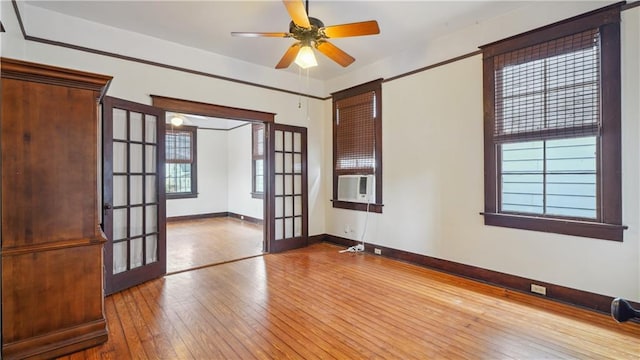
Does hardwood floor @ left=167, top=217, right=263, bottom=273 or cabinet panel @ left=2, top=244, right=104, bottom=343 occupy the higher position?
cabinet panel @ left=2, top=244, right=104, bottom=343

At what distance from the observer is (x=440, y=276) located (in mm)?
3705

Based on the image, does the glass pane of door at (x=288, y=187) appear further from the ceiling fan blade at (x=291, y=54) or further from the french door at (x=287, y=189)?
the ceiling fan blade at (x=291, y=54)

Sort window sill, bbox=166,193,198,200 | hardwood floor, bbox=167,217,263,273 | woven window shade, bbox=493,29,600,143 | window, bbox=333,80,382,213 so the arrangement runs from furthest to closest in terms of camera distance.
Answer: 1. window sill, bbox=166,193,198,200
2. window, bbox=333,80,382,213
3. hardwood floor, bbox=167,217,263,273
4. woven window shade, bbox=493,29,600,143

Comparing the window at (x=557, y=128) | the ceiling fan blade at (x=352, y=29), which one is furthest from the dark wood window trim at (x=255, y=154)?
the window at (x=557, y=128)

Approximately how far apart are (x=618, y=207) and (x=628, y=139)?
592mm

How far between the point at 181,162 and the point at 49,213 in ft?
21.3

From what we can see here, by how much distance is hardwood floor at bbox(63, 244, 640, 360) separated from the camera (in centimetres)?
215

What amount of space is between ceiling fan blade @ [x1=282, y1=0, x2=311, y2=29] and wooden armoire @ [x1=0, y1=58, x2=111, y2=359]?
1558 mm

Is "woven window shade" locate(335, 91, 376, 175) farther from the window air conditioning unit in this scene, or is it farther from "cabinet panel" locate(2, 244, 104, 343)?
"cabinet panel" locate(2, 244, 104, 343)

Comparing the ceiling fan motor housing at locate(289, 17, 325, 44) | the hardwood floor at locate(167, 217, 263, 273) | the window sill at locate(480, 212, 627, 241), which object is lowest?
the hardwood floor at locate(167, 217, 263, 273)

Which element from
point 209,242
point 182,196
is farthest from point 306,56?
point 182,196

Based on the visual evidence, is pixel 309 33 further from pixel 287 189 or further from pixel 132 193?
pixel 287 189

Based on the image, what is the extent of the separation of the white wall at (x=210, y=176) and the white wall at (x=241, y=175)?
0.21m

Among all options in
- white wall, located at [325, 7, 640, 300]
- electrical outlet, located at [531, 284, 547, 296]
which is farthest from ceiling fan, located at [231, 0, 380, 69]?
electrical outlet, located at [531, 284, 547, 296]
